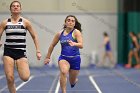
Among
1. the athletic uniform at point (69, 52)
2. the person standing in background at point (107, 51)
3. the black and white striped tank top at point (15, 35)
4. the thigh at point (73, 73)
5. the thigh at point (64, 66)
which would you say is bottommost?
the person standing in background at point (107, 51)

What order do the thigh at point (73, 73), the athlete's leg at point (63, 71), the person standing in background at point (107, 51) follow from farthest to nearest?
the person standing in background at point (107, 51) → the thigh at point (73, 73) → the athlete's leg at point (63, 71)

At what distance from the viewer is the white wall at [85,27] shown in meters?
24.9

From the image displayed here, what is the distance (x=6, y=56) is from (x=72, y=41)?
63.5 inches

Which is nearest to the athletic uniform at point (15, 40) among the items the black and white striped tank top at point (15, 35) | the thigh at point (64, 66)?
the black and white striped tank top at point (15, 35)

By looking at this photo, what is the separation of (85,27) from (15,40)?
1640cm

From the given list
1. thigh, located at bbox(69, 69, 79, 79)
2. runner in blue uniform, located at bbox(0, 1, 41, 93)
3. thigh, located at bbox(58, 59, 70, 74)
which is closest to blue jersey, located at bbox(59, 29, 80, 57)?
thigh, located at bbox(58, 59, 70, 74)

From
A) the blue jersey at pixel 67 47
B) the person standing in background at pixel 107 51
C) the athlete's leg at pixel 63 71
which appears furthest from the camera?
the person standing in background at pixel 107 51

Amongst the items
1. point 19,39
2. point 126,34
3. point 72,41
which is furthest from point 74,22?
point 126,34

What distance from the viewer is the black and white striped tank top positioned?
910 cm

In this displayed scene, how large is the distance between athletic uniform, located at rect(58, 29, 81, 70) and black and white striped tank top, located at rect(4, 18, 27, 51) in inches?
44.7

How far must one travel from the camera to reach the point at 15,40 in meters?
9.12

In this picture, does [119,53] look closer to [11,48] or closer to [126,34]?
[126,34]

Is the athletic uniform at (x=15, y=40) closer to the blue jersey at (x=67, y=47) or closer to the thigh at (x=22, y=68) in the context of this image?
the thigh at (x=22, y=68)

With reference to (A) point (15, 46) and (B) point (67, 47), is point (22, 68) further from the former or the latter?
(B) point (67, 47)
